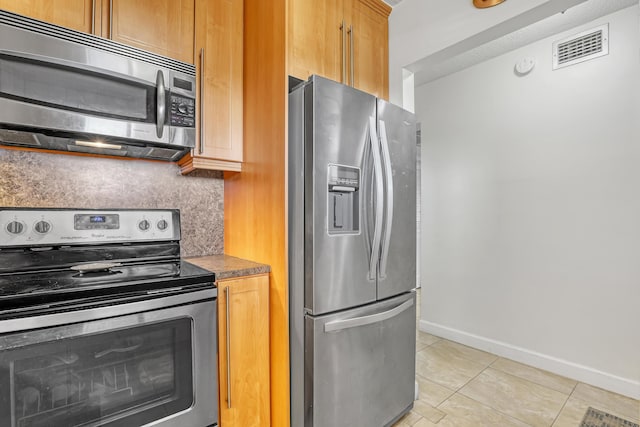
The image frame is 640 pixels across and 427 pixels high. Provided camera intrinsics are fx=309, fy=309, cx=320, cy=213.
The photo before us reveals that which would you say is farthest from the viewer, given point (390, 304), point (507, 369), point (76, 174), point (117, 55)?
point (507, 369)

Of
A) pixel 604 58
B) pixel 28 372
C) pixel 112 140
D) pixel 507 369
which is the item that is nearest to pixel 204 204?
pixel 112 140

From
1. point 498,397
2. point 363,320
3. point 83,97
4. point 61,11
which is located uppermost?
point 61,11

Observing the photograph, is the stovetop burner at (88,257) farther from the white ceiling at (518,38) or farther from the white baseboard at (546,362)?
the white baseboard at (546,362)

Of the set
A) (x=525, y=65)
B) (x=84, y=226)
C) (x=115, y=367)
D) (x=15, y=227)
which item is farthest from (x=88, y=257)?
(x=525, y=65)

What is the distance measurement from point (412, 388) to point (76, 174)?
2.23 metres

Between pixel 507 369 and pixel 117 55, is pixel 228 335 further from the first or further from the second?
pixel 507 369

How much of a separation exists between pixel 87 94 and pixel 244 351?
4.30ft

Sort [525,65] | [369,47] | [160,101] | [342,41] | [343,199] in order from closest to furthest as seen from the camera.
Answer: [160,101] → [343,199] → [342,41] → [369,47] → [525,65]

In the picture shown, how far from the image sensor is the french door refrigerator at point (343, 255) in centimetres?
140

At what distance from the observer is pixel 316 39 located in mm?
1648

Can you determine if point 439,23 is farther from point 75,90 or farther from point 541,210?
point 75,90

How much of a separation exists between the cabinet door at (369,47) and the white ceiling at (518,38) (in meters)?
0.20

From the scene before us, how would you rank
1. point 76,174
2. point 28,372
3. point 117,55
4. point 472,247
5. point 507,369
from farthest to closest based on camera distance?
1. point 472,247
2. point 507,369
3. point 76,174
4. point 117,55
5. point 28,372

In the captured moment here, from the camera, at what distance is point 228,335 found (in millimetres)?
1380
